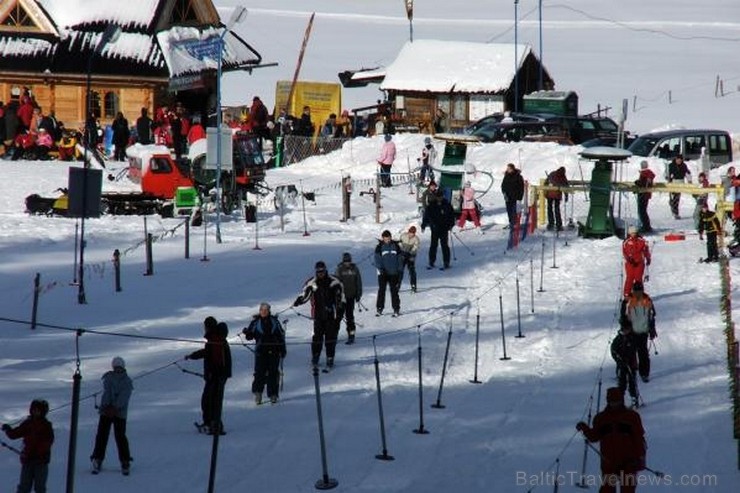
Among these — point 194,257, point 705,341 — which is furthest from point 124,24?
point 705,341

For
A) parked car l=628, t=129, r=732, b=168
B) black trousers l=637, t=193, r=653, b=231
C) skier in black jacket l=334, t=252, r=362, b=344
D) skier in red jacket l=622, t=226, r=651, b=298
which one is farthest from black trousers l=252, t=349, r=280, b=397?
parked car l=628, t=129, r=732, b=168

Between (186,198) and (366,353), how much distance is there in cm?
1289

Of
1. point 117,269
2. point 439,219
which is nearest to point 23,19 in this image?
point 439,219

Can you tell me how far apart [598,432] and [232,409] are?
19.0 ft

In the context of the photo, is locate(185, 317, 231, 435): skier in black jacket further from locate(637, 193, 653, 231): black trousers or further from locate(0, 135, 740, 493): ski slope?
locate(637, 193, 653, 231): black trousers

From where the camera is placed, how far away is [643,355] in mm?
19484

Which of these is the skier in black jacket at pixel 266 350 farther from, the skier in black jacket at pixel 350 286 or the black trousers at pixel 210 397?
the skier in black jacket at pixel 350 286

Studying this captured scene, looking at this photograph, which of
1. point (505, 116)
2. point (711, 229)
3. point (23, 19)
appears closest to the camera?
point (711, 229)

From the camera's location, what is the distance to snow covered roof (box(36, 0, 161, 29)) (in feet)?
163

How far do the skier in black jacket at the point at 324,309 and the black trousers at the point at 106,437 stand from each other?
16.5ft

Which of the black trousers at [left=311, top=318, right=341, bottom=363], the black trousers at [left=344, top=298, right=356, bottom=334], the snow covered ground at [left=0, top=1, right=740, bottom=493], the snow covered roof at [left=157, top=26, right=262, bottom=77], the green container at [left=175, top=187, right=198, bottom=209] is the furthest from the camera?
the snow covered roof at [left=157, top=26, right=262, bottom=77]

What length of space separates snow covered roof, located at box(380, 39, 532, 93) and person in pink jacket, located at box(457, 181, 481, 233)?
2279 cm

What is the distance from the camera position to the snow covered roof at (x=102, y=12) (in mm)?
49753

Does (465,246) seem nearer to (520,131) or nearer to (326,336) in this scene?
(326,336)
